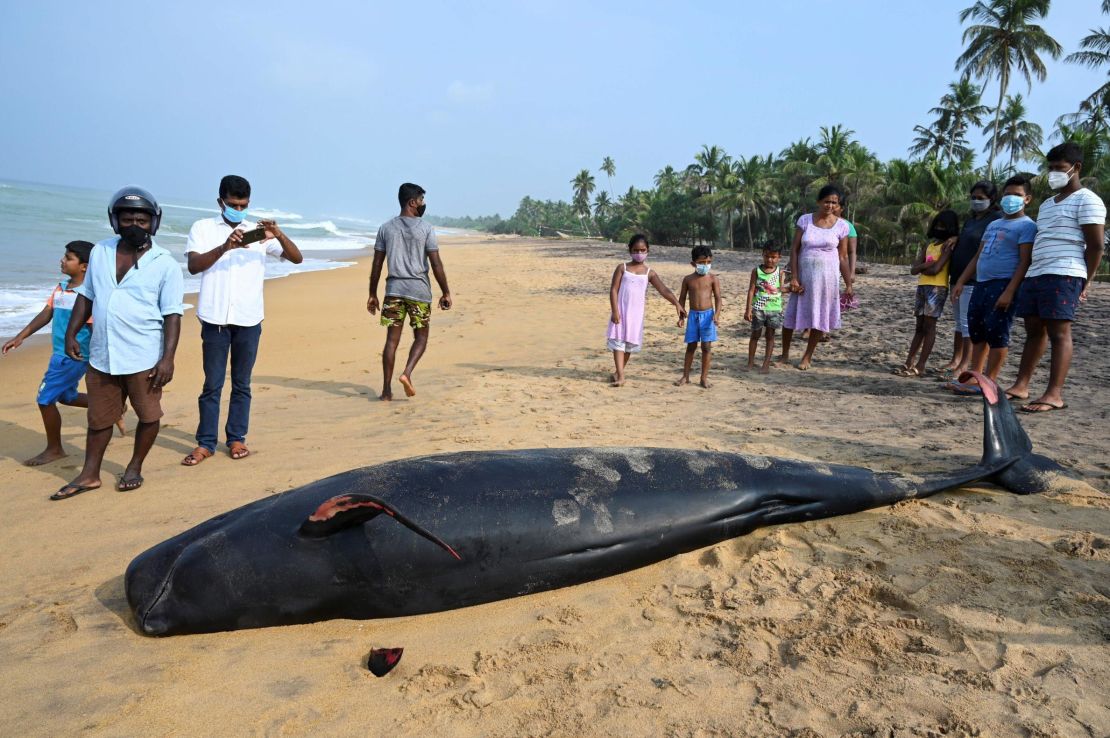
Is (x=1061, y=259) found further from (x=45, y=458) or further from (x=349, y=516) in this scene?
(x=45, y=458)

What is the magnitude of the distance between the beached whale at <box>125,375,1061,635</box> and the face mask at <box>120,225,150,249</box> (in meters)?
2.02

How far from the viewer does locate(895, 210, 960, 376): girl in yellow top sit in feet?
24.2

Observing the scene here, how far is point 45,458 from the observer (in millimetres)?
5199

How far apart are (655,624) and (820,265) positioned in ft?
19.0

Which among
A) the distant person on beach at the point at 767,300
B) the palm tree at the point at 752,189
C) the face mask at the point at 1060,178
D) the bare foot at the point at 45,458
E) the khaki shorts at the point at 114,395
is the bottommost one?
the bare foot at the point at 45,458

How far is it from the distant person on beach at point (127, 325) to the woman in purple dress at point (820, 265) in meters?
6.17

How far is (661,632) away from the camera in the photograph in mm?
2857

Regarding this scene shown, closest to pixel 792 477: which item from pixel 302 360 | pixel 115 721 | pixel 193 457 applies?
pixel 115 721

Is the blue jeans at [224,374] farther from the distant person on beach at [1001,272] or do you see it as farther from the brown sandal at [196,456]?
the distant person on beach at [1001,272]

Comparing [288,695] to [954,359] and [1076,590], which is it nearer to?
[1076,590]

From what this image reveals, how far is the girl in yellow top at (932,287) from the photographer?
7.37m

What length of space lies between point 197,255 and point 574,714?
4.03 metres

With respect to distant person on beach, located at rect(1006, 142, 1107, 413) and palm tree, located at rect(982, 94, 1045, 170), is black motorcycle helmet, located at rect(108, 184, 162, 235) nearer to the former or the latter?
distant person on beach, located at rect(1006, 142, 1107, 413)

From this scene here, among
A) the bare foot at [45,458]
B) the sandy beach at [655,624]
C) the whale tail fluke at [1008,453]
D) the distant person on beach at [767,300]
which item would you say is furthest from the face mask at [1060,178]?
the bare foot at [45,458]
